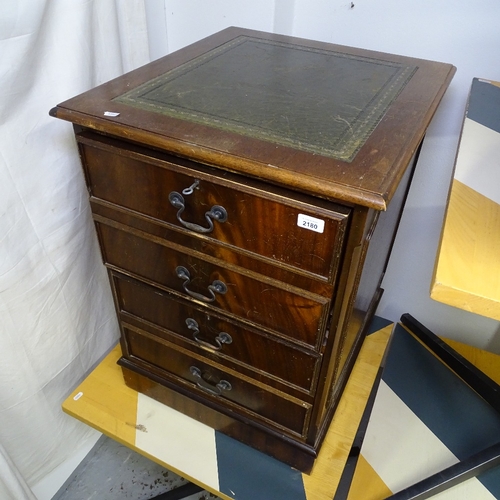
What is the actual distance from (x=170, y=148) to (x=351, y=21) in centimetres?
55

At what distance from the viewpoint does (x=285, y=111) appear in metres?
0.64

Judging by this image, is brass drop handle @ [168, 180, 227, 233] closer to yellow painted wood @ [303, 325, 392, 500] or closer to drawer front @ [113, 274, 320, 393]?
drawer front @ [113, 274, 320, 393]

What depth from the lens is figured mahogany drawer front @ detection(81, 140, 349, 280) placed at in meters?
0.54

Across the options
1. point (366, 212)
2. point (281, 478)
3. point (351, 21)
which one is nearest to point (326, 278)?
point (366, 212)

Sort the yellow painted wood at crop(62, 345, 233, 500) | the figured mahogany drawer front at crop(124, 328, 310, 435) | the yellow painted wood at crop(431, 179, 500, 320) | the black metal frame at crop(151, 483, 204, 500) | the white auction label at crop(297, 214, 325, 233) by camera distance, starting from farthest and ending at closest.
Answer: the black metal frame at crop(151, 483, 204, 500) → the yellow painted wood at crop(62, 345, 233, 500) → the figured mahogany drawer front at crop(124, 328, 310, 435) → the white auction label at crop(297, 214, 325, 233) → the yellow painted wood at crop(431, 179, 500, 320)

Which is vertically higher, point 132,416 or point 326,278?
point 326,278

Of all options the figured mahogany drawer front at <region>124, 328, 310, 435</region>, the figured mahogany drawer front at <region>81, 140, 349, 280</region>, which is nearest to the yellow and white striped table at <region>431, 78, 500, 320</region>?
the figured mahogany drawer front at <region>81, 140, 349, 280</region>

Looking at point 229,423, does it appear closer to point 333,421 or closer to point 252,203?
point 333,421

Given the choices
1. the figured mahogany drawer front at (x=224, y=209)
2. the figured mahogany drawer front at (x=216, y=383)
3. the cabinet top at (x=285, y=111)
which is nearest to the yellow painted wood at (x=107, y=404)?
the figured mahogany drawer front at (x=216, y=383)

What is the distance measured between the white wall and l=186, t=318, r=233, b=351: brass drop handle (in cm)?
55

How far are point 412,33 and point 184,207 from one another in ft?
1.91

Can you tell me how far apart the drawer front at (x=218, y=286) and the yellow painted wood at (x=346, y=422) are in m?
0.34

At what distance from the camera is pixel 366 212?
1.69 ft

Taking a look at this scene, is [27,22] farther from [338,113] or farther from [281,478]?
[281,478]
